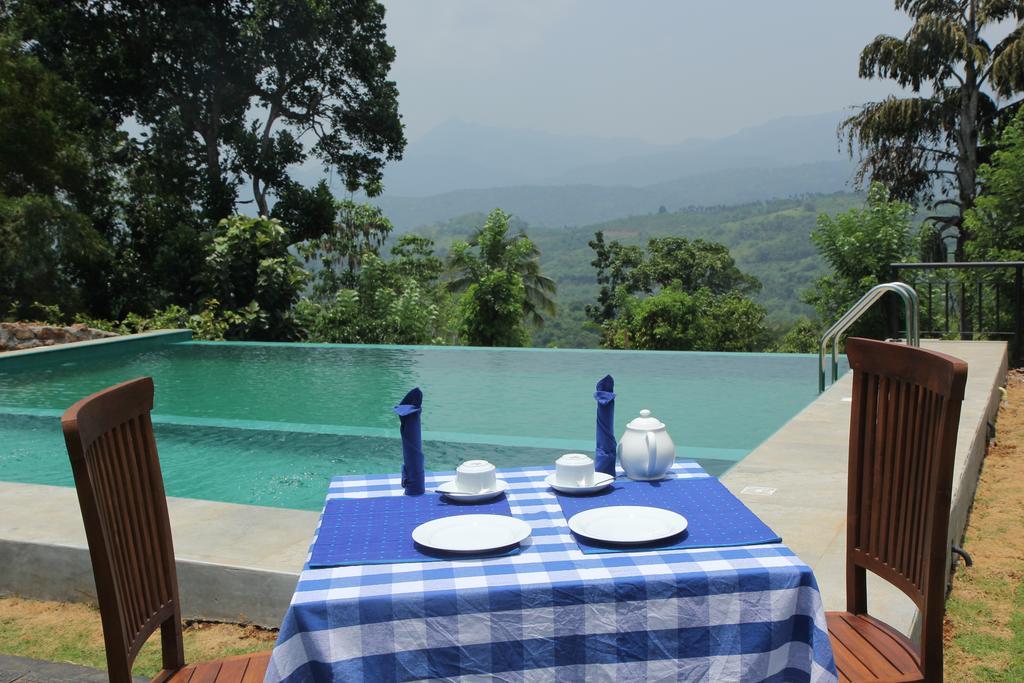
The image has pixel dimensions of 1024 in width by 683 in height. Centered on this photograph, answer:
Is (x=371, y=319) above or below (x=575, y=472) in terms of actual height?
below

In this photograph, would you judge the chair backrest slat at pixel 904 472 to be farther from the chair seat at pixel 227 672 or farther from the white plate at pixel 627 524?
the chair seat at pixel 227 672

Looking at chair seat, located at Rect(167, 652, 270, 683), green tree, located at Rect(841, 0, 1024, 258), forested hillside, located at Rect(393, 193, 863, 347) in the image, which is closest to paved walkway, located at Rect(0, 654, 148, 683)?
chair seat, located at Rect(167, 652, 270, 683)

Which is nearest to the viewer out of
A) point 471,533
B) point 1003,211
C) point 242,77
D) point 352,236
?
point 471,533

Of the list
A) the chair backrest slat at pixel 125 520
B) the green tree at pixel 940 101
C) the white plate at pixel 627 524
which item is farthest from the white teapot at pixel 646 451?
the green tree at pixel 940 101

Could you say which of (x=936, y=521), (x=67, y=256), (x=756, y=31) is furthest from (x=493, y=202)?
(x=936, y=521)

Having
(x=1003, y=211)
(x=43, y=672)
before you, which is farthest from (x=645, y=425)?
(x=1003, y=211)

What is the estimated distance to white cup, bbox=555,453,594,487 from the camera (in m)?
1.76

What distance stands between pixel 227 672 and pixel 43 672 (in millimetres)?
1042

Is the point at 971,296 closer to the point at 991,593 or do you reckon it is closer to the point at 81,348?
the point at 991,593

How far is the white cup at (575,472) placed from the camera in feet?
5.77

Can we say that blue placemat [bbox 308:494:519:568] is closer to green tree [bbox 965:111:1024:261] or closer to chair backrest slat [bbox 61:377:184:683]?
chair backrest slat [bbox 61:377:184:683]

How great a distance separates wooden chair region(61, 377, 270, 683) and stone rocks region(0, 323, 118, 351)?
9.12 m

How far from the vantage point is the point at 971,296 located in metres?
8.22

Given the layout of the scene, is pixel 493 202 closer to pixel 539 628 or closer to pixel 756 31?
pixel 756 31
